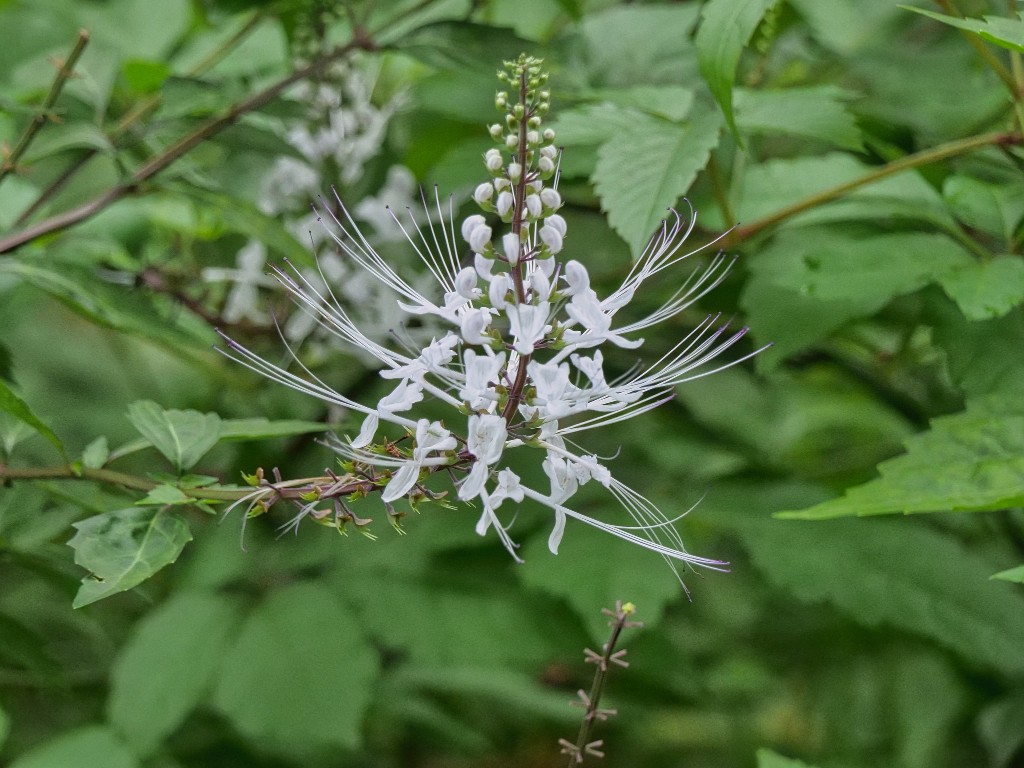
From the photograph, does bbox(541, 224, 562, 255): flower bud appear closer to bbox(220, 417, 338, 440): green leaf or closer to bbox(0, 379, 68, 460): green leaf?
bbox(220, 417, 338, 440): green leaf

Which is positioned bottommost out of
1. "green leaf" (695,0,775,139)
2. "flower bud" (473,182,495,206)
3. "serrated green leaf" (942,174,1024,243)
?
"flower bud" (473,182,495,206)

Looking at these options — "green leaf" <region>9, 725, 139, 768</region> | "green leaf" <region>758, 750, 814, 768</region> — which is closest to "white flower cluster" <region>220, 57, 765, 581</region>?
"green leaf" <region>758, 750, 814, 768</region>

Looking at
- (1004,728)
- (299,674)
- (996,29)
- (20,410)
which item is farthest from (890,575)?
(20,410)

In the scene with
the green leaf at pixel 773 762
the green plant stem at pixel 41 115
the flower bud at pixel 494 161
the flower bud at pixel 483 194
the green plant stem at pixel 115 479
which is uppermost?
the green plant stem at pixel 41 115

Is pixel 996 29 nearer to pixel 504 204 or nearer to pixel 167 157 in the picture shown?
pixel 504 204

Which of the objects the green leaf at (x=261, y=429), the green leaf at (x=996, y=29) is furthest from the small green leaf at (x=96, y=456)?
the green leaf at (x=996, y=29)

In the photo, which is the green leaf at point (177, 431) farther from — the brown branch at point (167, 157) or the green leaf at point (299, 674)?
the green leaf at point (299, 674)
